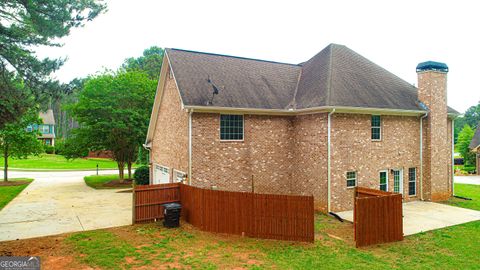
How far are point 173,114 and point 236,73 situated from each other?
426 cm

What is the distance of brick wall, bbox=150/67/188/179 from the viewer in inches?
634

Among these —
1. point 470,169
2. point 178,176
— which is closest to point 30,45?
point 178,176

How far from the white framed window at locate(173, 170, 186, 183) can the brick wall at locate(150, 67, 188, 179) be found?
21cm

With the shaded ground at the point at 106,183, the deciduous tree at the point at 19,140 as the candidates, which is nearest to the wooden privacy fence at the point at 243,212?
the shaded ground at the point at 106,183

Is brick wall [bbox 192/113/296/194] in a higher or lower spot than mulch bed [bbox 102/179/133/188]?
higher

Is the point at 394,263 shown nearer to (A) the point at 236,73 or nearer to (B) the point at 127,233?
(B) the point at 127,233

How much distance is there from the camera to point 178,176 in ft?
56.0

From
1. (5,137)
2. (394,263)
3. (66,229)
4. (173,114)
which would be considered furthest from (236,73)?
(5,137)

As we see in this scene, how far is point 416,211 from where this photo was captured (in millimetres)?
15805

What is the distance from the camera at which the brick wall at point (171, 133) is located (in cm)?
1611

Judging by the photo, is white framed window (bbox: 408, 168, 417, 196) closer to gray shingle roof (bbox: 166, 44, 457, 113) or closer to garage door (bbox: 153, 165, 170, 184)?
gray shingle roof (bbox: 166, 44, 457, 113)

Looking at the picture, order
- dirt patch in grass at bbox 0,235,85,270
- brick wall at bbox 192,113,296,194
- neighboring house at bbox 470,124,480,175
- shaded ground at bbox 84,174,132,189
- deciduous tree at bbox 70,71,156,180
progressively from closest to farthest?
dirt patch in grass at bbox 0,235,85,270
brick wall at bbox 192,113,296,194
deciduous tree at bbox 70,71,156,180
shaded ground at bbox 84,174,132,189
neighboring house at bbox 470,124,480,175

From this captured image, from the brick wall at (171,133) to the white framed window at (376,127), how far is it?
9.68m

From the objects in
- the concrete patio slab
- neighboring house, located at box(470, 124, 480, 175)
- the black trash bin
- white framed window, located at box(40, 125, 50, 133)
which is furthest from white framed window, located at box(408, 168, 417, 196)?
white framed window, located at box(40, 125, 50, 133)
